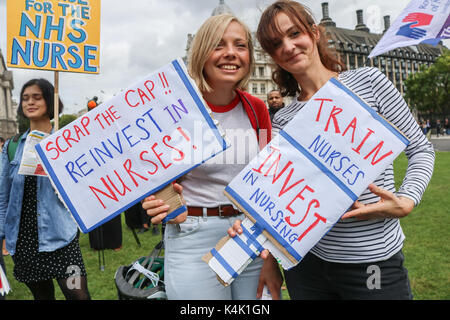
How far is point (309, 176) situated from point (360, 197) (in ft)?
0.82

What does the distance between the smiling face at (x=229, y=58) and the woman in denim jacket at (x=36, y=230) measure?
65.1 inches

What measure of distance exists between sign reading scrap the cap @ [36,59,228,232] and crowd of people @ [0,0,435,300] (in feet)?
0.40

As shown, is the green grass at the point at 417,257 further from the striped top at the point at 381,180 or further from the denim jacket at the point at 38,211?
the striped top at the point at 381,180

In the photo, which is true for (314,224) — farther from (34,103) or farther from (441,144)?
(441,144)

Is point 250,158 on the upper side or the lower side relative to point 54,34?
lower

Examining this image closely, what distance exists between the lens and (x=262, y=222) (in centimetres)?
130

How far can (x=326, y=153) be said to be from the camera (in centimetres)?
129

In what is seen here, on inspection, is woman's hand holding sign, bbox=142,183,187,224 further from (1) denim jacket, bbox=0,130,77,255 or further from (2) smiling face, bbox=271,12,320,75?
(1) denim jacket, bbox=0,130,77,255

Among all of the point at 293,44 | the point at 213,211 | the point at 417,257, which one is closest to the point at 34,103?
the point at 213,211

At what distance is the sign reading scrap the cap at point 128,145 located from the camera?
1434 millimetres

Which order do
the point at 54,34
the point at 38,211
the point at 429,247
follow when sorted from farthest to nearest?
1. the point at 429,247
2. the point at 38,211
3. the point at 54,34

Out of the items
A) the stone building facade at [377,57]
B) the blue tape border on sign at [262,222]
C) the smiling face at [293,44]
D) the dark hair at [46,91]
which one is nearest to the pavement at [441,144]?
the smiling face at [293,44]

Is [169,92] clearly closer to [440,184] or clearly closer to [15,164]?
[15,164]
